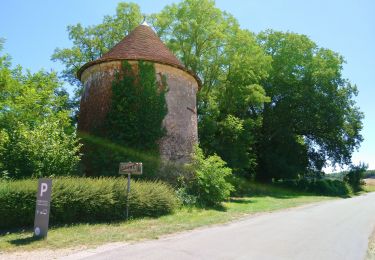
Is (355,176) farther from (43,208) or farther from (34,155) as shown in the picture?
(43,208)

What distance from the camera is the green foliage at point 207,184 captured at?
16266 mm

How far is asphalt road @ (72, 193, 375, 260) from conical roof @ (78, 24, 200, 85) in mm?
8792

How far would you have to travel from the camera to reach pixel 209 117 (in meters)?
25.1

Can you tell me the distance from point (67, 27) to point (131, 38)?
15674mm

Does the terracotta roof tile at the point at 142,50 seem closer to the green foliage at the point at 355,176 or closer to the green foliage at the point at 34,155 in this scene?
the green foliage at the point at 34,155

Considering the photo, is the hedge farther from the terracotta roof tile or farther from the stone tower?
the terracotta roof tile

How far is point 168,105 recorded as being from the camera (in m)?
16.9

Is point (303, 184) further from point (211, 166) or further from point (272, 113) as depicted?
point (211, 166)

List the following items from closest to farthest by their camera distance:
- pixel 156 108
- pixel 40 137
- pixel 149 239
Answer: pixel 149 239 < pixel 40 137 < pixel 156 108

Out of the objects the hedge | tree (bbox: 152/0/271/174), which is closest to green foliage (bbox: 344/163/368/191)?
tree (bbox: 152/0/271/174)

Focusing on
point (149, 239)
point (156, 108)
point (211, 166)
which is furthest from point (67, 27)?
point (149, 239)

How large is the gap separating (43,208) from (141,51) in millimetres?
10252

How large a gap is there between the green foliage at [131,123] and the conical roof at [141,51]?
49cm

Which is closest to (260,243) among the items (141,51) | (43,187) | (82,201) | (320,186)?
(82,201)
